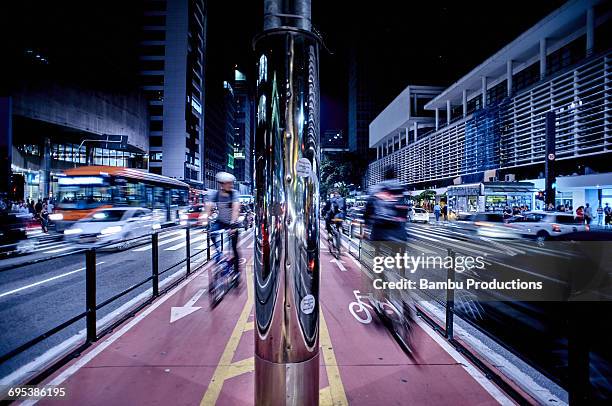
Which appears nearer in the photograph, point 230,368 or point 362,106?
point 230,368

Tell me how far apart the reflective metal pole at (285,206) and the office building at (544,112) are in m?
21.0

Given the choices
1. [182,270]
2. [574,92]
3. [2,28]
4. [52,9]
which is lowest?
[182,270]

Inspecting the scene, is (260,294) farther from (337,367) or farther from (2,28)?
(2,28)

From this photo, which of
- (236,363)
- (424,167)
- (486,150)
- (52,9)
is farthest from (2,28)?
(424,167)

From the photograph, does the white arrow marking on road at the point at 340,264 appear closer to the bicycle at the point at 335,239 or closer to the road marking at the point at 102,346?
the bicycle at the point at 335,239

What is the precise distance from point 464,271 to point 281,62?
874cm

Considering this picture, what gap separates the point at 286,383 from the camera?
91.9 inches

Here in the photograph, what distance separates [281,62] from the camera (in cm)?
231

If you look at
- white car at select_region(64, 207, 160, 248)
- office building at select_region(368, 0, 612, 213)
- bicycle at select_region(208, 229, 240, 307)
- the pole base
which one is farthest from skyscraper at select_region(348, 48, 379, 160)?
the pole base

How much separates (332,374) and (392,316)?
2179 millimetres

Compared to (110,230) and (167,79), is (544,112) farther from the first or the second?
(167,79)

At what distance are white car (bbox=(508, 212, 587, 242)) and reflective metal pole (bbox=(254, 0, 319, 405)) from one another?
14.6 meters

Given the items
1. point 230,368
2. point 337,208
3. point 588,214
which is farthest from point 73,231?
point 588,214

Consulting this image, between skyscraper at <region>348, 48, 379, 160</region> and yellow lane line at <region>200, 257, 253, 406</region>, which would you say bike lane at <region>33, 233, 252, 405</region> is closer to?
yellow lane line at <region>200, 257, 253, 406</region>
